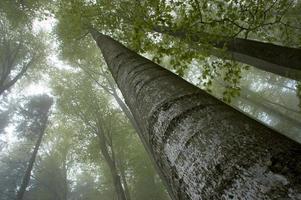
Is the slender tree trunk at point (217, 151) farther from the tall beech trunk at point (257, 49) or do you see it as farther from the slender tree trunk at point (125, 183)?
the slender tree trunk at point (125, 183)

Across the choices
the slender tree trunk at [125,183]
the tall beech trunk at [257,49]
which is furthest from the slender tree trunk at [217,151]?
the slender tree trunk at [125,183]

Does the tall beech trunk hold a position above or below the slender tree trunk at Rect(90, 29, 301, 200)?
above

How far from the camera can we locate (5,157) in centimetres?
3491

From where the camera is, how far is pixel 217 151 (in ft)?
2.54

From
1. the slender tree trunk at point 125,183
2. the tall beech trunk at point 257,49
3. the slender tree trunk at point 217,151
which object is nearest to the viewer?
the slender tree trunk at point 217,151

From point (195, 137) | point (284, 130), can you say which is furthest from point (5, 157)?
point (195, 137)

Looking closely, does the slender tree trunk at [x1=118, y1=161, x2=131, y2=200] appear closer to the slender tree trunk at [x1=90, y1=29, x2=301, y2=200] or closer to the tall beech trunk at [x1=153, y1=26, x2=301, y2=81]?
the tall beech trunk at [x1=153, y1=26, x2=301, y2=81]

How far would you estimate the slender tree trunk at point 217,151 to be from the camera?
0.64 m

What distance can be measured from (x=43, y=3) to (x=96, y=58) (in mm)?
5137

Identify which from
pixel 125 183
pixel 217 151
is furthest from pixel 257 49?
pixel 125 183

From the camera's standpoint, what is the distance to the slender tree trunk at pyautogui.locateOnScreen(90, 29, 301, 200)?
641mm

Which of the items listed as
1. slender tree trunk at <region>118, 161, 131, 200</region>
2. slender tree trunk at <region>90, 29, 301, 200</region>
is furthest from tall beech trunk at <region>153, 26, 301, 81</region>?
slender tree trunk at <region>118, 161, 131, 200</region>

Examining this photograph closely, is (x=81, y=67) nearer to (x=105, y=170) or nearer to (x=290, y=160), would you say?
(x=105, y=170)

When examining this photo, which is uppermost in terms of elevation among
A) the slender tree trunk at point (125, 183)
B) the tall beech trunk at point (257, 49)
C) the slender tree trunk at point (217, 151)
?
the slender tree trunk at point (125, 183)
